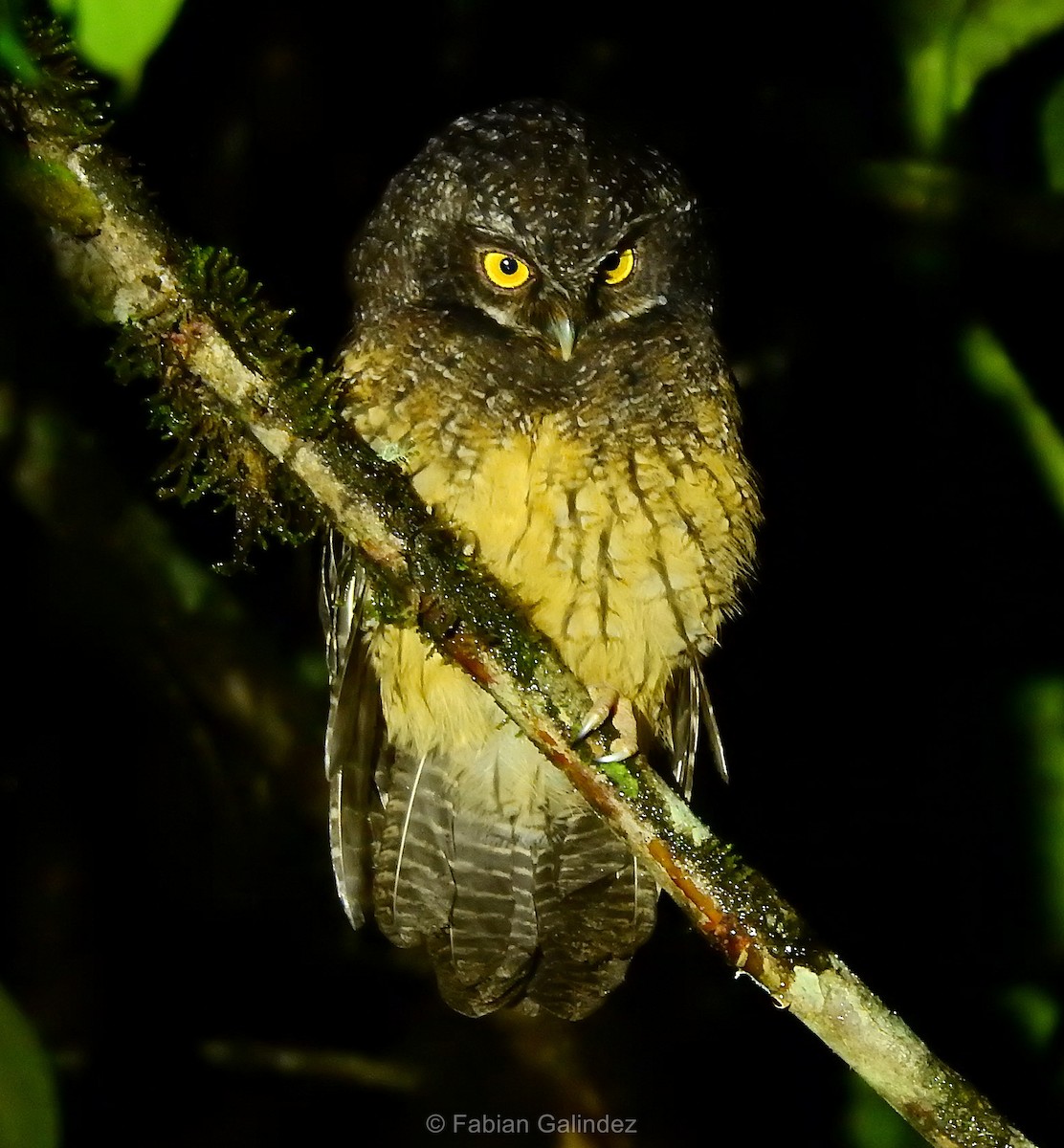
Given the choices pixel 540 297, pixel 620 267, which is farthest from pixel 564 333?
pixel 620 267

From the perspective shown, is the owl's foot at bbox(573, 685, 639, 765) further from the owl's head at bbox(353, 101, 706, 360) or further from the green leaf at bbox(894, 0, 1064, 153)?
the green leaf at bbox(894, 0, 1064, 153)

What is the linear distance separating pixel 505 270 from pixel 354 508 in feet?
1.97

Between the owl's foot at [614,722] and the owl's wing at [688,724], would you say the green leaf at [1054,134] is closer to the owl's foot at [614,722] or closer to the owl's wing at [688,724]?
the owl's wing at [688,724]

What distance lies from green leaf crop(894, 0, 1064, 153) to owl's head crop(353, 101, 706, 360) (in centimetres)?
41

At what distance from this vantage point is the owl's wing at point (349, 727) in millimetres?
1780

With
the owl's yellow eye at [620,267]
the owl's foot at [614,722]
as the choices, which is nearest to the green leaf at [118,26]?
the owl's foot at [614,722]

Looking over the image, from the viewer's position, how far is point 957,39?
176cm

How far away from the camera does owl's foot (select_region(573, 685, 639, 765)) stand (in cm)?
137

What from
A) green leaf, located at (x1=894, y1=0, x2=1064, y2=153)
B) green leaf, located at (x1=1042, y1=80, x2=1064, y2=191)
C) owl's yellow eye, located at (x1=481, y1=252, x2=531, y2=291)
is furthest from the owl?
green leaf, located at (x1=1042, y1=80, x2=1064, y2=191)

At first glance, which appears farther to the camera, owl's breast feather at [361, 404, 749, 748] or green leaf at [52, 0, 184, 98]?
owl's breast feather at [361, 404, 749, 748]

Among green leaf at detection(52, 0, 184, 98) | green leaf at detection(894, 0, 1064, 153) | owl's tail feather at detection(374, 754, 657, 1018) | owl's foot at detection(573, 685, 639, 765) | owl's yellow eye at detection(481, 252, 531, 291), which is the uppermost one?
green leaf at detection(52, 0, 184, 98)

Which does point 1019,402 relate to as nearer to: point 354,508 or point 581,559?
point 581,559

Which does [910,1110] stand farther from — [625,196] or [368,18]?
[368,18]

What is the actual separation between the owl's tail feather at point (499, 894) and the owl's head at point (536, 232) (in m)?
0.84
